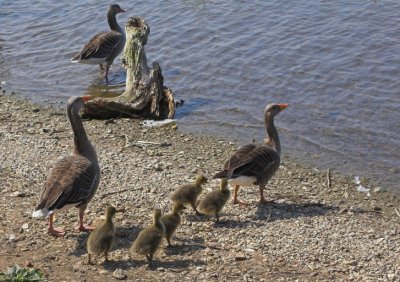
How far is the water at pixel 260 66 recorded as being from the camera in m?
14.3

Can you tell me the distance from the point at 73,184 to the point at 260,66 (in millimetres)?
8695

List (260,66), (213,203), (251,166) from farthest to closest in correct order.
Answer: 1. (260,66)
2. (251,166)
3. (213,203)

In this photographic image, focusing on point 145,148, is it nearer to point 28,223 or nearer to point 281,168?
point 281,168

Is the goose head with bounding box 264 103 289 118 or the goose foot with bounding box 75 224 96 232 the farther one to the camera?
the goose head with bounding box 264 103 289 118

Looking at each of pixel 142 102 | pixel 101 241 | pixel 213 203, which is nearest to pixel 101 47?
pixel 142 102

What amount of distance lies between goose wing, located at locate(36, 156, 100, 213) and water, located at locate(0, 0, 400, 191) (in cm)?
471

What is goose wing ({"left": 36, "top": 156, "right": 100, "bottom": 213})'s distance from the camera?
9515mm

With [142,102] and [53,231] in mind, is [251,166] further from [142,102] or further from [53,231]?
[142,102]

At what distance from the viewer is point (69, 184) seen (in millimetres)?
9734

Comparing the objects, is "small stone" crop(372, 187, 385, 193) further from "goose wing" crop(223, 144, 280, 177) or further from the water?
"goose wing" crop(223, 144, 280, 177)

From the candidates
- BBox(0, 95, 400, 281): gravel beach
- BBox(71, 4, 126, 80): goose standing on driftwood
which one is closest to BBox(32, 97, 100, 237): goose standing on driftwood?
BBox(0, 95, 400, 281): gravel beach

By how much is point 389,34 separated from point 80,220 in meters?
11.0

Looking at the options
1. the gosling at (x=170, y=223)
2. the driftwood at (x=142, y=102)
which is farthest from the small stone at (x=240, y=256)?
the driftwood at (x=142, y=102)

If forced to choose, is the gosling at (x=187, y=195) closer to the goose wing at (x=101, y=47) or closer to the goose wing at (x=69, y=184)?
the goose wing at (x=69, y=184)
